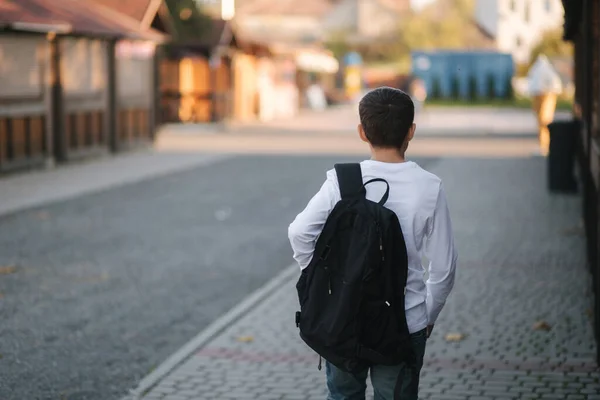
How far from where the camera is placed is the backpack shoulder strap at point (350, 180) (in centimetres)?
367

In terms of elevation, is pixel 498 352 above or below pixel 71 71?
below

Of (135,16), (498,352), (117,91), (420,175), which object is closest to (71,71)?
(117,91)

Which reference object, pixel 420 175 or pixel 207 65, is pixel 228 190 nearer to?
pixel 420 175

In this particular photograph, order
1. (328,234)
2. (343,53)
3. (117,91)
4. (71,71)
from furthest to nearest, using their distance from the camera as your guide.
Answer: (343,53) < (117,91) < (71,71) < (328,234)

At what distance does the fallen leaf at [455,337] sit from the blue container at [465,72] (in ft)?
182

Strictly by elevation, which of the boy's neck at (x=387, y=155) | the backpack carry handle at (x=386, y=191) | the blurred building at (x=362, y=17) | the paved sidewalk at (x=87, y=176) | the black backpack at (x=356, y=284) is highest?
the blurred building at (x=362, y=17)

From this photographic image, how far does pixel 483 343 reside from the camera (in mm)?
7348

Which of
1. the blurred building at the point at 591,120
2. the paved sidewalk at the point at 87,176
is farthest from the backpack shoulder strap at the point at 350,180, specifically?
the paved sidewalk at the point at 87,176

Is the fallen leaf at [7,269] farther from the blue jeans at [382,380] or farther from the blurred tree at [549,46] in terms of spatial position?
the blurred tree at [549,46]

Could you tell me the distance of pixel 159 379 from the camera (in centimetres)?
653

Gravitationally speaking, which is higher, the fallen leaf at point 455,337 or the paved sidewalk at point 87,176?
the paved sidewalk at point 87,176

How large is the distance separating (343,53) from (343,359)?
299 ft

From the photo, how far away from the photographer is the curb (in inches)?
253

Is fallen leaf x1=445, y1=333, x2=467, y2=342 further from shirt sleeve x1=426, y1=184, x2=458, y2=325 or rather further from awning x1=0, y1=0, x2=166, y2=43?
awning x1=0, y1=0, x2=166, y2=43
